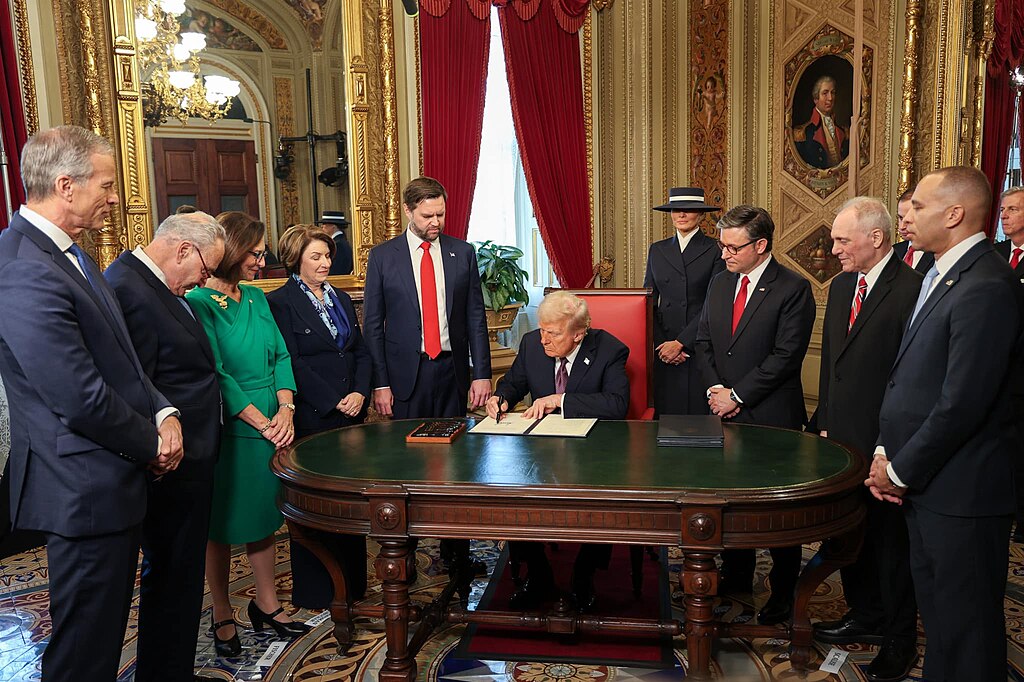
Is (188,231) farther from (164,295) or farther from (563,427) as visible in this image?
(563,427)

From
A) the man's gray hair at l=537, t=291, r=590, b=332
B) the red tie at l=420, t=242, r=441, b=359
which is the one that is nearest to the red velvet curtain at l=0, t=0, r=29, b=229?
the red tie at l=420, t=242, r=441, b=359

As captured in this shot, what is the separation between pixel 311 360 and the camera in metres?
3.81

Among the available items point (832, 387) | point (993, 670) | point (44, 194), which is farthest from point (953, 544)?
point (44, 194)

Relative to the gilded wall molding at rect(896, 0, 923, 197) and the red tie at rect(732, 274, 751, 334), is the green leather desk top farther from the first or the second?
the gilded wall molding at rect(896, 0, 923, 197)

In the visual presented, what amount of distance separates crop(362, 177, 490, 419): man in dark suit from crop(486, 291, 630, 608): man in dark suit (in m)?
0.52

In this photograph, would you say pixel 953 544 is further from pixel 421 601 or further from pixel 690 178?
pixel 690 178

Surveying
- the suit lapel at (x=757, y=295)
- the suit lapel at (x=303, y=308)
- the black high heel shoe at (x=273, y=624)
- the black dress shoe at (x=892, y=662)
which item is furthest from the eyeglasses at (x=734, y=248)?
the black high heel shoe at (x=273, y=624)

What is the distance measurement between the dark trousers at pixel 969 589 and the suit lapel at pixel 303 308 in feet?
8.03

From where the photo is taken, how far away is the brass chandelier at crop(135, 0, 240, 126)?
210 inches

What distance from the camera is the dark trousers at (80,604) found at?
2.38m

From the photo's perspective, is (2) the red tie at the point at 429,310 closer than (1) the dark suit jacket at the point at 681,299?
Yes

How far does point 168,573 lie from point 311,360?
117 cm

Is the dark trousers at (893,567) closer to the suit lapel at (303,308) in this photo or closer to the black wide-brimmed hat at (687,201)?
the suit lapel at (303,308)

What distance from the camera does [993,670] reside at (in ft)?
8.59
